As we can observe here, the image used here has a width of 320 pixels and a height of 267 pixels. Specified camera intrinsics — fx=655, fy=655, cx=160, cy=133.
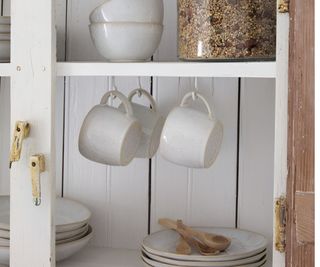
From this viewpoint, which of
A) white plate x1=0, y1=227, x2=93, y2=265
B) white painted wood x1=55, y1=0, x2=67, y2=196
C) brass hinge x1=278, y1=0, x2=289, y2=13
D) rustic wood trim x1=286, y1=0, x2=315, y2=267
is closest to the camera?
rustic wood trim x1=286, y1=0, x2=315, y2=267

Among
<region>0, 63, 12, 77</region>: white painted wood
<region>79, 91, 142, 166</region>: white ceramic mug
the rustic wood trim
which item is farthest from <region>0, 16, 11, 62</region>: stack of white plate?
the rustic wood trim

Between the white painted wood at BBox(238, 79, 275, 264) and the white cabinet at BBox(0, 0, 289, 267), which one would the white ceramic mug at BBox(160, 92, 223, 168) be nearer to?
the white cabinet at BBox(0, 0, 289, 267)

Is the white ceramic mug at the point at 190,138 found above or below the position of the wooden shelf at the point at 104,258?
above

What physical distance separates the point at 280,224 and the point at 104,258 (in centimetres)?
49

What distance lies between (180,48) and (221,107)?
264 mm

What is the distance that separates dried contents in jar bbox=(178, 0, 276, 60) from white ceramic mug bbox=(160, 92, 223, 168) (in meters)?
0.11

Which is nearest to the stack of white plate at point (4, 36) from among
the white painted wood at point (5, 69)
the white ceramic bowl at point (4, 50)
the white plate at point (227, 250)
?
the white ceramic bowl at point (4, 50)

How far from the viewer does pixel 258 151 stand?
4.46 ft

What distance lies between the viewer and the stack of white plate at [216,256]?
1.18 m

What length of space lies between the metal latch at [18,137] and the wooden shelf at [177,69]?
111 mm

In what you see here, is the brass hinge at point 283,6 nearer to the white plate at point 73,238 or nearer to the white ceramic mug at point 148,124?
the white ceramic mug at point 148,124

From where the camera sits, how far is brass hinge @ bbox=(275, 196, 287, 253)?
99 cm

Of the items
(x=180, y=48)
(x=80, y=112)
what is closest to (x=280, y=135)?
(x=180, y=48)

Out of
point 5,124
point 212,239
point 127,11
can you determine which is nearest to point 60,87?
point 5,124
